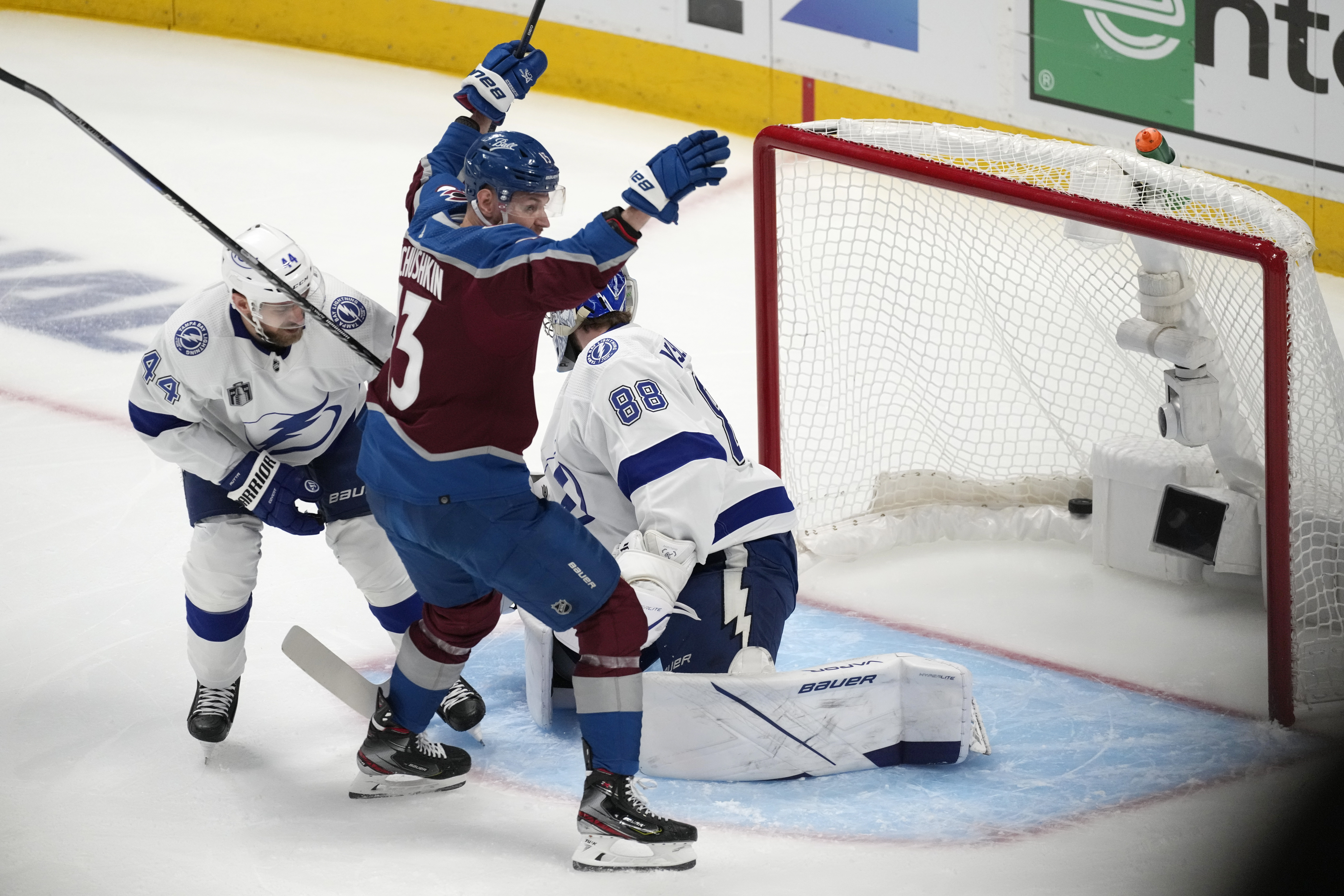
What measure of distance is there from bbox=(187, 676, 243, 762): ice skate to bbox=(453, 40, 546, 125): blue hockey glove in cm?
122

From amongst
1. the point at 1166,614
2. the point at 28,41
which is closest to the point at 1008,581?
the point at 1166,614

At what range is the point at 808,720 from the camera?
2.86 meters

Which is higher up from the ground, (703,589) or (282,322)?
(282,322)

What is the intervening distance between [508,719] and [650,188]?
4.51 ft

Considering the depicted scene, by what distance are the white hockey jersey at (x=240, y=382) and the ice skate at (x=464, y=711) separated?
56cm

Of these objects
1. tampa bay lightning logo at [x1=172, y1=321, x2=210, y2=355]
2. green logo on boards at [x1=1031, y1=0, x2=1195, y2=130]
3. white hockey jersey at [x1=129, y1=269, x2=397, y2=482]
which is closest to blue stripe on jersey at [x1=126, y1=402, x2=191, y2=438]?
white hockey jersey at [x1=129, y1=269, x2=397, y2=482]

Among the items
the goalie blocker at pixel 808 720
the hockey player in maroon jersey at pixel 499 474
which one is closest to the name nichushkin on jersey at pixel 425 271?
the hockey player in maroon jersey at pixel 499 474

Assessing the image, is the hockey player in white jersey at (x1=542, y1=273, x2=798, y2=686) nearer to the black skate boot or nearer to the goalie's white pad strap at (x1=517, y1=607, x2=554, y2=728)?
the goalie's white pad strap at (x1=517, y1=607, x2=554, y2=728)

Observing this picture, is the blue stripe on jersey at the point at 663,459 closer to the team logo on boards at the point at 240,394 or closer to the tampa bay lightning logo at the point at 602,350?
the tampa bay lightning logo at the point at 602,350

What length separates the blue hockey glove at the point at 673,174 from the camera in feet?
7.29

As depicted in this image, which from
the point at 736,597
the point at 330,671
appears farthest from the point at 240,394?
the point at 736,597

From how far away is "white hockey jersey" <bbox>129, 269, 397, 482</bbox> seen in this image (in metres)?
2.97

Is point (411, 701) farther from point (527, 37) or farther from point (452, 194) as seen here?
point (527, 37)

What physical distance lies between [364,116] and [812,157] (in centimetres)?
423
